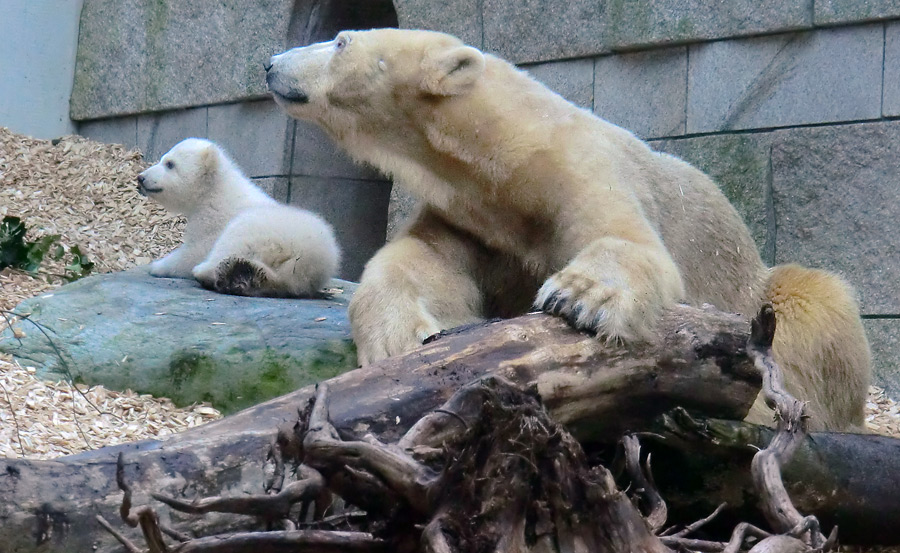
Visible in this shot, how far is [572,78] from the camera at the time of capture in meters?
6.13

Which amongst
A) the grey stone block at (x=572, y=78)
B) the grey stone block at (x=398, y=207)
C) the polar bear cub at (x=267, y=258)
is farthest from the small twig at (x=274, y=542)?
the grey stone block at (x=398, y=207)

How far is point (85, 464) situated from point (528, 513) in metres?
0.77

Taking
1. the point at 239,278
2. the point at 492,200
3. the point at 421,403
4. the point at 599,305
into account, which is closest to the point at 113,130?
the point at 239,278

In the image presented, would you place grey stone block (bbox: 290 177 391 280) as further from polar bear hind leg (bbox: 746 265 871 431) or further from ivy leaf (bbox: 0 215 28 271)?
polar bear hind leg (bbox: 746 265 871 431)

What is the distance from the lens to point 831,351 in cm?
344

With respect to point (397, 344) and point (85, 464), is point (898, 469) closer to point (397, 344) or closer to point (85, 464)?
point (397, 344)

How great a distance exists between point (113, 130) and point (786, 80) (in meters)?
5.73

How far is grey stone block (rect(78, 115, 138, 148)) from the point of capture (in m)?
8.64

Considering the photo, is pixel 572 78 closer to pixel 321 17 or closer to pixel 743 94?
pixel 743 94

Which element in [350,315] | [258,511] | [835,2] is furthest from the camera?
[835,2]

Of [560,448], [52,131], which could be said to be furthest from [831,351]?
[52,131]

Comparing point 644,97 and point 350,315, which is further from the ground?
point 644,97

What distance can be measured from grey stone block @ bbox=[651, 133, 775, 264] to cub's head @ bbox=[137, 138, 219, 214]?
8.70 ft

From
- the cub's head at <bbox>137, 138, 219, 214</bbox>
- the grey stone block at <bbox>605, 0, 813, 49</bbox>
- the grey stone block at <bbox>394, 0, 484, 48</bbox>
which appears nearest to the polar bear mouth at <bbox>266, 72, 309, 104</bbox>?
the cub's head at <bbox>137, 138, 219, 214</bbox>
